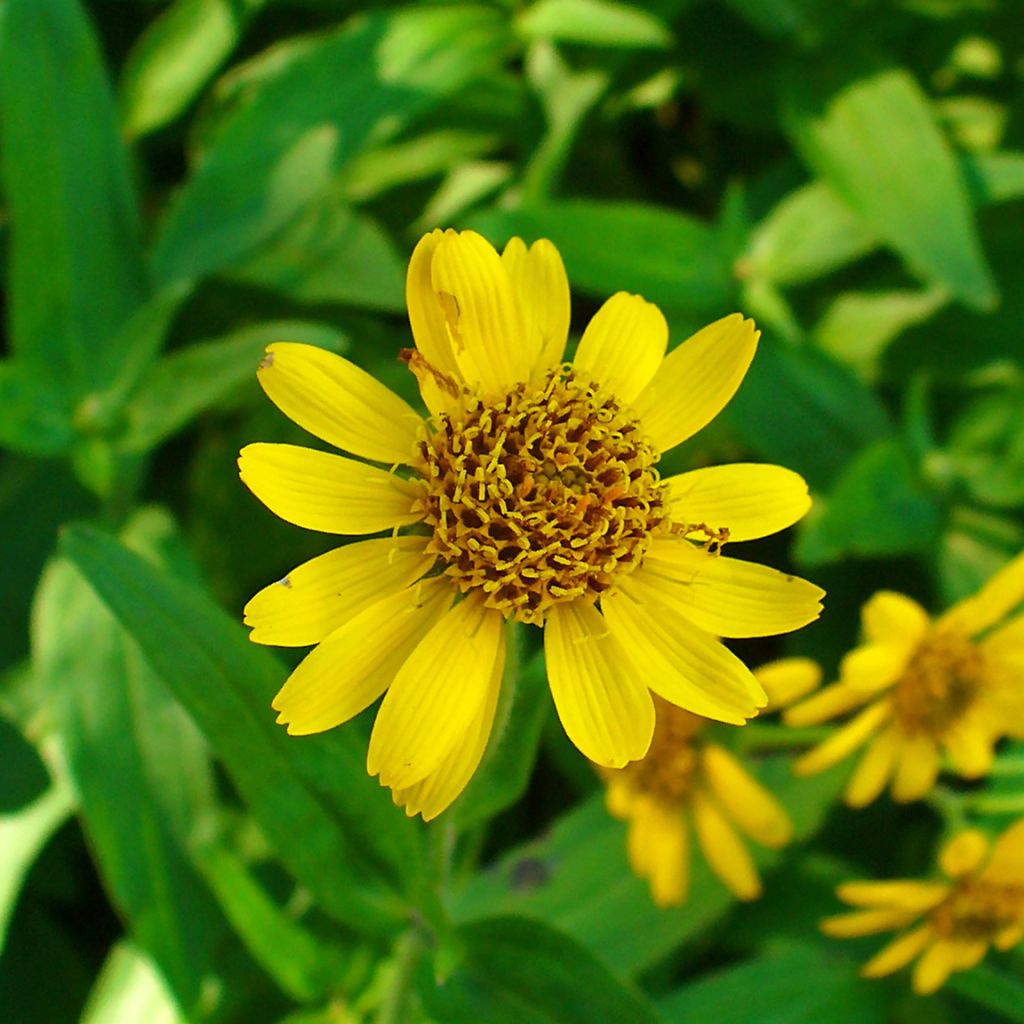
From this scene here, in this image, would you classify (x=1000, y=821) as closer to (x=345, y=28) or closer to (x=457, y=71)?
(x=457, y=71)

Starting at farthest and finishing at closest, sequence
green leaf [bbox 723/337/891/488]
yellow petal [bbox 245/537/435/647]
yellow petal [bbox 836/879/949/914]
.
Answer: green leaf [bbox 723/337/891/488] < yellow petal [bbox 836/879/949/914] < yellow petal [bbox 245/537/435/647]

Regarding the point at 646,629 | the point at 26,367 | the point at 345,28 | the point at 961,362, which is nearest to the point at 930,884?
the point at 646,629

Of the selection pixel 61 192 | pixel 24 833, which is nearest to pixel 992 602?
pixel 24 833

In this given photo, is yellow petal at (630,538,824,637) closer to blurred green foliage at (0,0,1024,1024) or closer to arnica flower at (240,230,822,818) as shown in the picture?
arnica flower at (240,230,822,818)

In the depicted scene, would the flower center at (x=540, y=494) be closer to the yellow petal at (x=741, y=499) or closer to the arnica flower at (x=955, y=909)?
the yellow petal at (x=741, y=499)

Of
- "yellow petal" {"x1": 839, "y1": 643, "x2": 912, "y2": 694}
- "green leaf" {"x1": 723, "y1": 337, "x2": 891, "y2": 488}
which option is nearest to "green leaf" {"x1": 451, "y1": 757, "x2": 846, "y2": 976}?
"yellow petal" {"x1": 839, "y1": 643, "x2": 912, "y2": 694}

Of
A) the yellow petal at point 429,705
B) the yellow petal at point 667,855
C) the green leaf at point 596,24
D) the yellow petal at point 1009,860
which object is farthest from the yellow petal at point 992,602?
the green leaf at point 596,24
